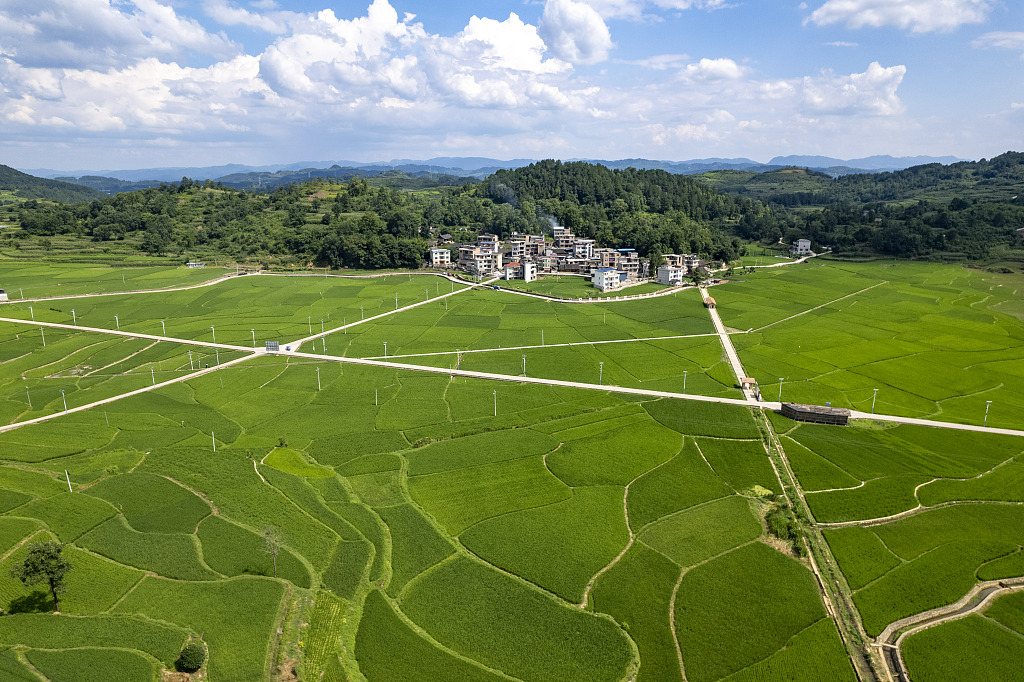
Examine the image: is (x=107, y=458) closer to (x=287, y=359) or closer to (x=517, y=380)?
(x=287, y=359)

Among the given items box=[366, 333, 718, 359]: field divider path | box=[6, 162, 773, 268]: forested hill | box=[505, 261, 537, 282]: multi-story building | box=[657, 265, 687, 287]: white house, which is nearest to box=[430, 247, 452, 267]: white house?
box=[6, 162, 773, 268]: forested hill

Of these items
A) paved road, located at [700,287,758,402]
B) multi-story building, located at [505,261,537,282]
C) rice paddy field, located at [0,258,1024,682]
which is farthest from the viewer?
multi-story building, located at [505,261,537,282]

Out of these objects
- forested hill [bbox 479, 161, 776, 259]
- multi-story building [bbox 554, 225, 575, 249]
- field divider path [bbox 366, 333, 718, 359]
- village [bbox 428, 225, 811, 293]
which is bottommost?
field divider path [bbox 366, 333, 718, 359]

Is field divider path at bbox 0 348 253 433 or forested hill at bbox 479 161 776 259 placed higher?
forested hill at bbox 479 161 776 259

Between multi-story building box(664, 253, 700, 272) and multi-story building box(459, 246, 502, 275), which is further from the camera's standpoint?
multi-story building box(459, 246, 502, 275)

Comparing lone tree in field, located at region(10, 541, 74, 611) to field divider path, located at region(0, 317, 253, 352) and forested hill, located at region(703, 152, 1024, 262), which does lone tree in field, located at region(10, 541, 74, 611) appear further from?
forested hill, located at region(703, 152, 1024, 262)

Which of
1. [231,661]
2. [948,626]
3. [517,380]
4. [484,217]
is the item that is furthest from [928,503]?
[484,217]

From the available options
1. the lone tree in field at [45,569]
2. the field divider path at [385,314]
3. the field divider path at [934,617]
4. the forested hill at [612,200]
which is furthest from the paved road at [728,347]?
the lone tree in field at [45,569]

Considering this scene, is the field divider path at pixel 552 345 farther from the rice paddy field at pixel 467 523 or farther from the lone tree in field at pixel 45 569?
the lone tree in field at pixel 45 569
